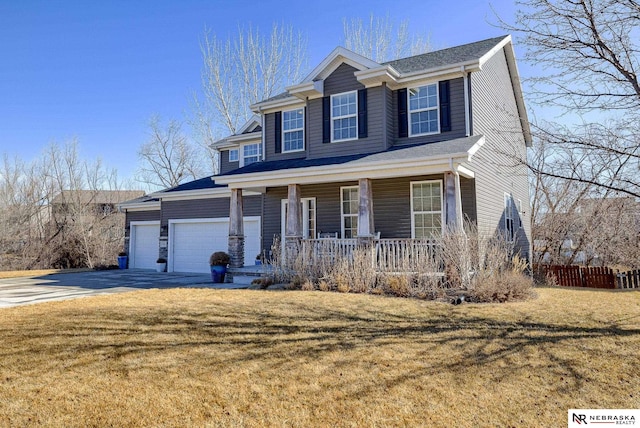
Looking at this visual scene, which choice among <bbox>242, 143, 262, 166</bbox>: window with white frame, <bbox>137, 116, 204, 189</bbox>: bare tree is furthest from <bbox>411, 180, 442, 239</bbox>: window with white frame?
<bbox>137, 116, 204, 189</bbox>: bare tree

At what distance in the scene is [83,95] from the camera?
21.2m

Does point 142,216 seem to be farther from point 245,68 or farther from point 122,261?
point 245,68

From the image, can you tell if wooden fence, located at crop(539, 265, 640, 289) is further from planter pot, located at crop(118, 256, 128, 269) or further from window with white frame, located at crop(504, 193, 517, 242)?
planter pot, located at crop(118, 256, 128, 269)

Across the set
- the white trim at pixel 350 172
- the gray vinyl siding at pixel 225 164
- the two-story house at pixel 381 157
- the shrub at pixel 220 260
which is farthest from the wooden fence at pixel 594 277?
the gray vinyl siding at pixel 225 164

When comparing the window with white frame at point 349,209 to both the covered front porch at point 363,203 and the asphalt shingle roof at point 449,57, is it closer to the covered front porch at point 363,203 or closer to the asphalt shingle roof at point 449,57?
the covered front porch at point 363,203

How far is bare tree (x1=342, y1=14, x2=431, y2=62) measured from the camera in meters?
27.6

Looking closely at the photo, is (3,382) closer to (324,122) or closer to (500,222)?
(324,122)

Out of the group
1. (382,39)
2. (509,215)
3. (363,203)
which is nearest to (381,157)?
(363,203)

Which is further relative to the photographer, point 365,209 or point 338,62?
point 338,62

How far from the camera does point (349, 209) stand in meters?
13.5

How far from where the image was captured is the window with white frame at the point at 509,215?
14599 mm

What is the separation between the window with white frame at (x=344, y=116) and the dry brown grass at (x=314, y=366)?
7.39 metres

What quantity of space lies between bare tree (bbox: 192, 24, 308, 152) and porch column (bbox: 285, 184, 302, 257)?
61.5 ft

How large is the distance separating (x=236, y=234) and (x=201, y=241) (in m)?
4.75
